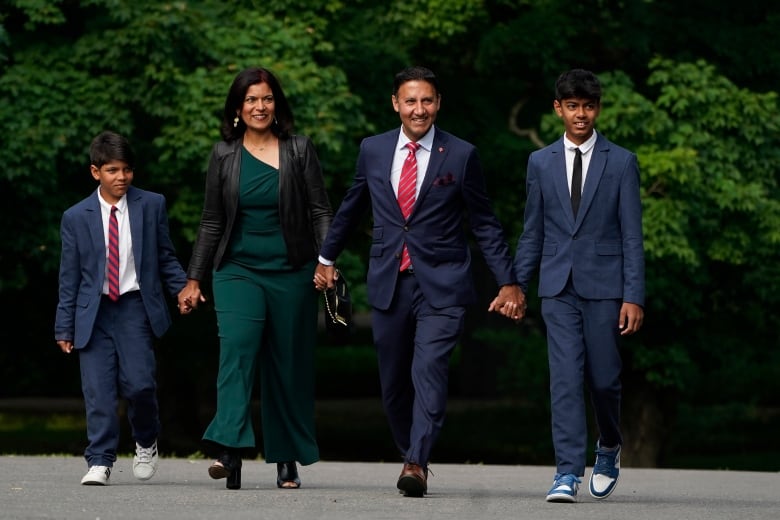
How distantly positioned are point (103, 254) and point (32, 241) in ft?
30.9

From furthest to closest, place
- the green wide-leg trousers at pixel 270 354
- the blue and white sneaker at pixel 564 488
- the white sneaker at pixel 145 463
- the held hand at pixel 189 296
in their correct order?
the white sneaker at pixel 145 463 < the held hand at pixel 189 296 < the green wide-leg trousers at pixel 270 354 < the blue and white sneaker at pixel 564 488

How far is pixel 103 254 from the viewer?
30.8 feet

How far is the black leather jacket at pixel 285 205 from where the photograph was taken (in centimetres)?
896

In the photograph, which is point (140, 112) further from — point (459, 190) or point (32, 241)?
point (459, 190)

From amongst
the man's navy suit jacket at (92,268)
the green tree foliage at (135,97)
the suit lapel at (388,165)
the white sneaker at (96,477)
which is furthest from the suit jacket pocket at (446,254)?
the green tree foliage at (135,97)

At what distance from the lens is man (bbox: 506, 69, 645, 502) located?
8367 millimetres

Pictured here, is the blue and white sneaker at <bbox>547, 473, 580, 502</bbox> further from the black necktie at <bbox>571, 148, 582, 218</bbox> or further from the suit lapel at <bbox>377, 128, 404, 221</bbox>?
the suit lapel at <bbox>377, 128, 404, 221</bbox>

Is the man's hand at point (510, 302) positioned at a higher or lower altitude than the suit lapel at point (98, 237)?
lower

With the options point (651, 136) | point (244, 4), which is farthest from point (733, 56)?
point (244, 4)

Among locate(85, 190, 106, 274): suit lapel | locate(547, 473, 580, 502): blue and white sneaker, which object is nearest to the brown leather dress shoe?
locate(547, 473, 580, 502): blue and white sneaker

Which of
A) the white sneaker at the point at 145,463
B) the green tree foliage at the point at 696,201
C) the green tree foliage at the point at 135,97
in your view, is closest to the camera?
the white sneaker at the point at 145,463

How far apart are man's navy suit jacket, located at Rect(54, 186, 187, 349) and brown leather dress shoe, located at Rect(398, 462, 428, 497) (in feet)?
5.69

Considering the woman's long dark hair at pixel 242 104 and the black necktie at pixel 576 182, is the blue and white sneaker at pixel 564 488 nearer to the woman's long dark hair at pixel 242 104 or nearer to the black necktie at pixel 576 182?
the black necktie at pixel 576 182

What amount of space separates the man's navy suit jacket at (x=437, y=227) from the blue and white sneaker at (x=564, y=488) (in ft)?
3.11
